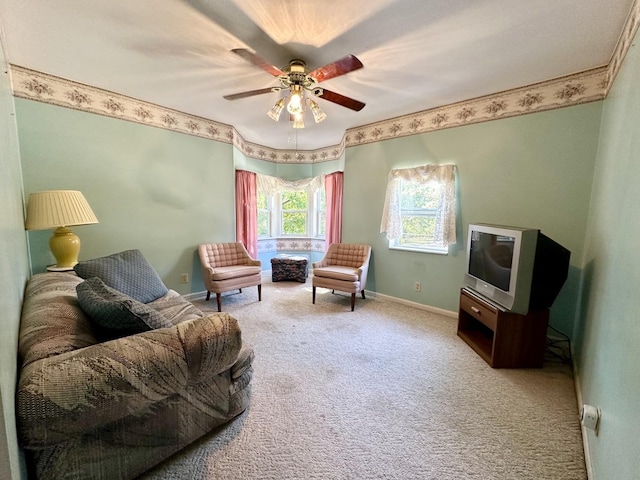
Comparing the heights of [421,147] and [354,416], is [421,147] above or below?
above

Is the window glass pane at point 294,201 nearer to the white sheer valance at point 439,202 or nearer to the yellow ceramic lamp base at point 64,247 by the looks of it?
the white sheer valance at point 439,202

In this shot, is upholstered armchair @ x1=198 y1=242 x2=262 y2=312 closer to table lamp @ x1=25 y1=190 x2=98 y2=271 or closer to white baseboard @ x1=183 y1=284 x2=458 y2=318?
white baseboard @ x1=183 y1=284 x2=458 y2=318

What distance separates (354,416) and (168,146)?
354 cm

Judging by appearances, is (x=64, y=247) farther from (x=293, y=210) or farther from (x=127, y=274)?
(x=293, y=210)

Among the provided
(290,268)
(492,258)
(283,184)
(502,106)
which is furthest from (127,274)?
(502,106)

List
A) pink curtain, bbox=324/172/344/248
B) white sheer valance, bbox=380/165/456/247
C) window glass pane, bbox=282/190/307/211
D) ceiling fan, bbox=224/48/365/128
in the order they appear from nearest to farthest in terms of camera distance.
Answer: ceiling fan, bbox=224/48/365/128 < white sheer valance, bbox=380/165/456/247 < pink curtain, bbox=324/172/344/248 < window glass pane, bbox=282/190/307/211

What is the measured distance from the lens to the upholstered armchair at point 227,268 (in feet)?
10.5

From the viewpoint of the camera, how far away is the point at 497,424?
5.06 feet

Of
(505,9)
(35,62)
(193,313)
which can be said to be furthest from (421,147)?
(35,62)

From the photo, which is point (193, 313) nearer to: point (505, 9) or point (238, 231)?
point (238, 231)

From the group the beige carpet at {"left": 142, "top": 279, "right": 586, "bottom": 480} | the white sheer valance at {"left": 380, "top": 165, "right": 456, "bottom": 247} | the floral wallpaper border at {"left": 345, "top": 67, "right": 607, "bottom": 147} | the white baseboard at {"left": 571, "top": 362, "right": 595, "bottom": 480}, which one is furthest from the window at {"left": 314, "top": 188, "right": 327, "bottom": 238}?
the white baseboard at {"left": 571, "top": 362, "right": 595, "bottom": 480}

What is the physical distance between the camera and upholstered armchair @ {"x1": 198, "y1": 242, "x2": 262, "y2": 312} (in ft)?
10.5

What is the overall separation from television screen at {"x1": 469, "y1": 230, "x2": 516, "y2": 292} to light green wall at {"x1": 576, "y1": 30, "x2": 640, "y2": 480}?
0.49 m

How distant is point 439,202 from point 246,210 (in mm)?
3032
